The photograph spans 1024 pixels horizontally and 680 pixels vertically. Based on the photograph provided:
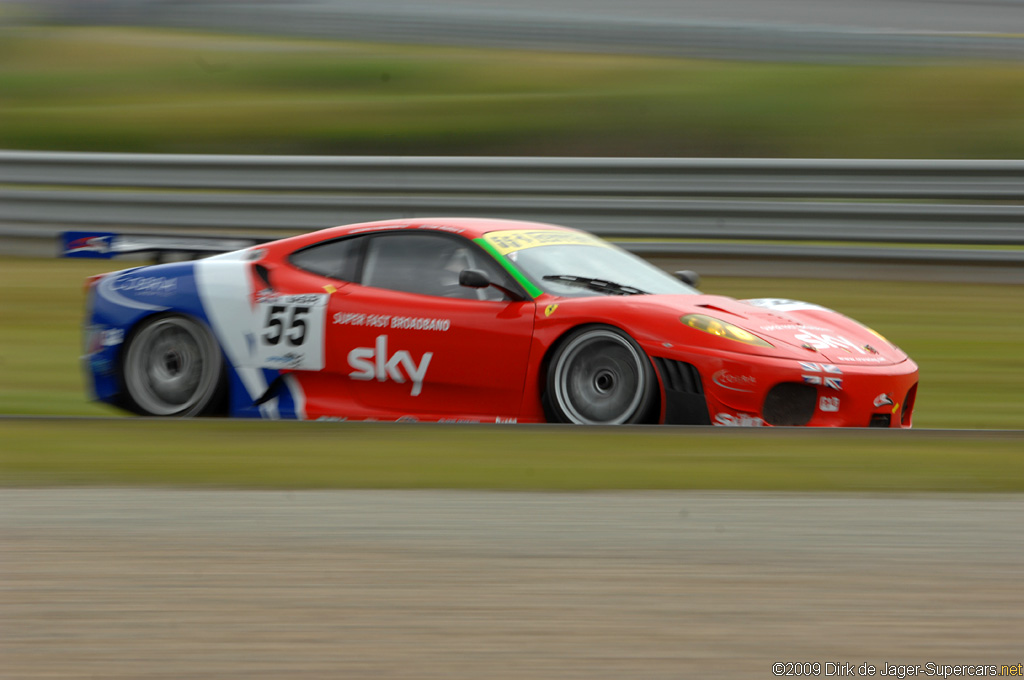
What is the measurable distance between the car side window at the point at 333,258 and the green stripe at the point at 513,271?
2.26 ft

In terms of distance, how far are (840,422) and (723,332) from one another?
0.68m

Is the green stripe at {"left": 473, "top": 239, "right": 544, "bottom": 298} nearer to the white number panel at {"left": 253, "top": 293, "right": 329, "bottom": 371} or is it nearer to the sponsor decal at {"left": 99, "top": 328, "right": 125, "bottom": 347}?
the white number panel at {"left": 253, "top": 293, "right": 329, "bottom": 371}

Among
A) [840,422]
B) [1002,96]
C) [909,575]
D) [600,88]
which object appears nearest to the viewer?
[909,575]

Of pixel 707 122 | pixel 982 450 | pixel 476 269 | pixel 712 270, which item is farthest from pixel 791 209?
pixel 982 450

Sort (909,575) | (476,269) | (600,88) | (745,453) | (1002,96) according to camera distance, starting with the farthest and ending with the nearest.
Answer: (600,88)
(1002,96)
(476,269)
(745,453)
(909,575)

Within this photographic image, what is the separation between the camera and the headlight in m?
6.39

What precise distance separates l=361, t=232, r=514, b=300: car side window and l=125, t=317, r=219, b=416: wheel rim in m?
0.96

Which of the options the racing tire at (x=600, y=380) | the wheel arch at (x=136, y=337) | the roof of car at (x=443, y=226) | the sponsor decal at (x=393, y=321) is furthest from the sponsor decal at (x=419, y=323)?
the wheel arch at (x=136, y=337)

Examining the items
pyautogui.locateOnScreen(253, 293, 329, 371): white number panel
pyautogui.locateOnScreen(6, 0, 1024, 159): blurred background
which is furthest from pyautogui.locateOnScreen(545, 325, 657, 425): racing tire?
pyautogui.locateOnScreen(6, 0, 1024, 159): blurred background

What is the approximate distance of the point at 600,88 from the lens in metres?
14.9

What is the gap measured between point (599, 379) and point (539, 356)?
31cm

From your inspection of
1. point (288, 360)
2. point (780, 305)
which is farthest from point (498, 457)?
point (780, 305)

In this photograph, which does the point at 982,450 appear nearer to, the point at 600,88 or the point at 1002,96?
the point at 1002,96

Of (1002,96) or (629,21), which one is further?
(629,21)
